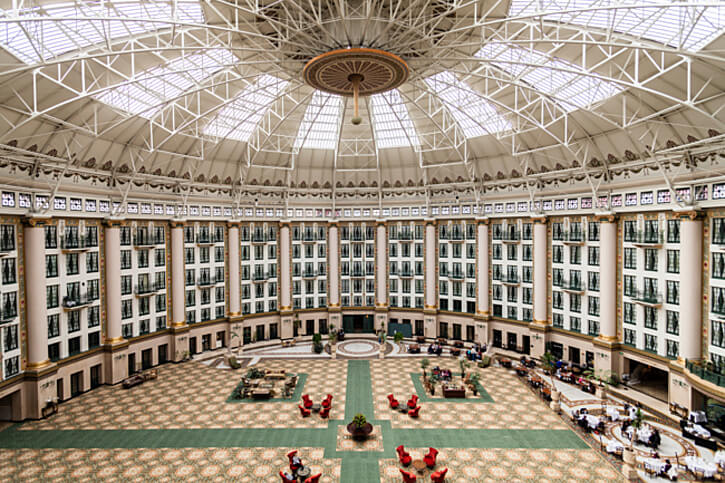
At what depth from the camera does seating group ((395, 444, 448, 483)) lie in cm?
1739

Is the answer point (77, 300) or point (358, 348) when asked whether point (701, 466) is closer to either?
point (358, 348)

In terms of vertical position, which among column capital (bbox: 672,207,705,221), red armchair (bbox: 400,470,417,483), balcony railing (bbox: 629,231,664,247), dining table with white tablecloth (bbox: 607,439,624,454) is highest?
column capital (bbox: 672,207,705,221)

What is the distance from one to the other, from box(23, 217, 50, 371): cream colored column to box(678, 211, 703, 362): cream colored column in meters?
43.2

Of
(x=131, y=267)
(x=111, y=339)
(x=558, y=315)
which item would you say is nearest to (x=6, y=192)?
(x=131, y=267)

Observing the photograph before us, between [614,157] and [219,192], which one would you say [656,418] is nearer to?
[614,157]

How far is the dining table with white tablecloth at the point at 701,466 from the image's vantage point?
59.8 ft

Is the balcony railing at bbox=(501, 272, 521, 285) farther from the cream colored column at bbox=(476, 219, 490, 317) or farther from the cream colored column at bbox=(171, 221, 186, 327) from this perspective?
the cream colored column at bbox=(171, 221, 186, 327)

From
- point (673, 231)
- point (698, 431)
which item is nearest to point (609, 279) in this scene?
point (673, 231)

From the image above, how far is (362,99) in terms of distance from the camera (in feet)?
118

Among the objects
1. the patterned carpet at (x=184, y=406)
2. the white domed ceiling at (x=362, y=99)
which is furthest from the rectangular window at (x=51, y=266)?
the patterned carpet at (x=184, y=406)

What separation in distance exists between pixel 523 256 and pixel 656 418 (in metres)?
17.0

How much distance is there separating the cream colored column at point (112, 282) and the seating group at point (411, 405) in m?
23.1

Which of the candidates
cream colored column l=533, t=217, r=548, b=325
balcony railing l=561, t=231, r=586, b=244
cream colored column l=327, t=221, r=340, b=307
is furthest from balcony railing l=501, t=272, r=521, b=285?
cream colored column l=327, t=221, r=340, b=307

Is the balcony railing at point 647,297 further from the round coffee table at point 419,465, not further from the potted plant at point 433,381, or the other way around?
the round coffee table at point 419,465
